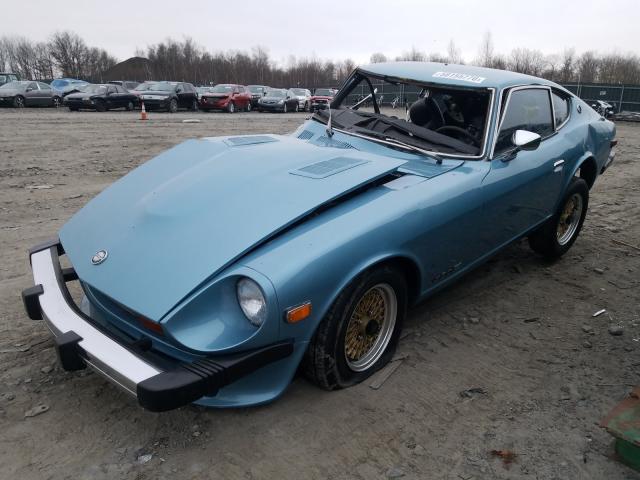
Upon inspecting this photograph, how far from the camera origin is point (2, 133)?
11.6 meters

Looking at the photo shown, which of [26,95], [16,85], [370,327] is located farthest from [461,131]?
[16,85]

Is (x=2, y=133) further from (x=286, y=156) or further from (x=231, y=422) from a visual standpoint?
(x=231, y=422)

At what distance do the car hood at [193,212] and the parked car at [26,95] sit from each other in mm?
22464

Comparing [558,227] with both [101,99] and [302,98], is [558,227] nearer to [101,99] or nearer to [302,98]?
[101,99]

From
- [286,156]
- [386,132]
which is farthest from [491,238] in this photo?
[286,156]

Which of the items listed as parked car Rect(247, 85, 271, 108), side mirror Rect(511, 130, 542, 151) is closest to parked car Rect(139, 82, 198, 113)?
parked car Rect(247, 85, 271, 108)

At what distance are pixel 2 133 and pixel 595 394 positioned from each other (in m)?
13.1

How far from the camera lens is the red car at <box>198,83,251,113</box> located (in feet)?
73.6

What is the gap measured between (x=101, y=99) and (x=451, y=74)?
784 inches

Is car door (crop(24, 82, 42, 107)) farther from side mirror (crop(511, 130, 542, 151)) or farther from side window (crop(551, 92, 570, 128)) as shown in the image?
side mirror (crop(511, 130, 542, 151))

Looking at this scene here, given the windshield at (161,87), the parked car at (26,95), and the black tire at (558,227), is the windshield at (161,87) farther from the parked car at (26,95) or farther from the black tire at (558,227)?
the black tire at (558,227)

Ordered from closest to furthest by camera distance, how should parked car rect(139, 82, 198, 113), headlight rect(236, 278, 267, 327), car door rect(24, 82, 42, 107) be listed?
headlight rect(236, 278, 267, 327) → parked car rect(139, 82, 198, 113) → car door rect(24, 82, 42, 107)

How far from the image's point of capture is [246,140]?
3.42m

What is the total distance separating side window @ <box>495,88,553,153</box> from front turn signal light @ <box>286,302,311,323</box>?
6.36ft
